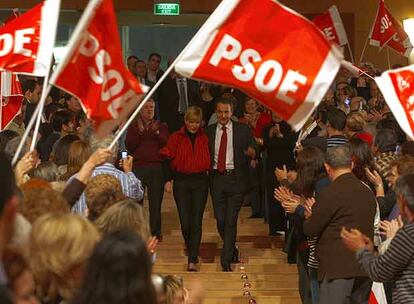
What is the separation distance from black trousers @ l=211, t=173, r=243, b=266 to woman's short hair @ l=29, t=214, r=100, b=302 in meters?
8.83

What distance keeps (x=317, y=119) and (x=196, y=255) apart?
2306mm

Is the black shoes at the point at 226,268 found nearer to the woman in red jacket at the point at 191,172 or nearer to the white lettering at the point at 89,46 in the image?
the woman in red jacket at the point at 191,172

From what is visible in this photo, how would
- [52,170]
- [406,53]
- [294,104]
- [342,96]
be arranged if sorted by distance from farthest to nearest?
1. [406,53]
2. [342,96]
3. [52,170]
4. [294,104]

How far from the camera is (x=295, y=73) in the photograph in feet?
26.6

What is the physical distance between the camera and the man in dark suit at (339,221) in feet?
33.8

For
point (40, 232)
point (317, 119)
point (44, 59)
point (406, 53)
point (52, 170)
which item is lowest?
point (406, 53)

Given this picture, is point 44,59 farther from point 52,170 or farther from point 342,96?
point 342,96

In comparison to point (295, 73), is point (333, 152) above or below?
below

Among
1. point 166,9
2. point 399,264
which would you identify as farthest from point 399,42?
point 399,264

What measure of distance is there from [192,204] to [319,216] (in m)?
4.33

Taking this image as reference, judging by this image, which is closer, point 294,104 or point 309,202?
point 294,104

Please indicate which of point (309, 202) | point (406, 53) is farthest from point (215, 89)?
point (309, 202)

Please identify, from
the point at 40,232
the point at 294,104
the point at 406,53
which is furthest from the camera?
the point at 406,53

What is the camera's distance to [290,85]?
8.08 m
